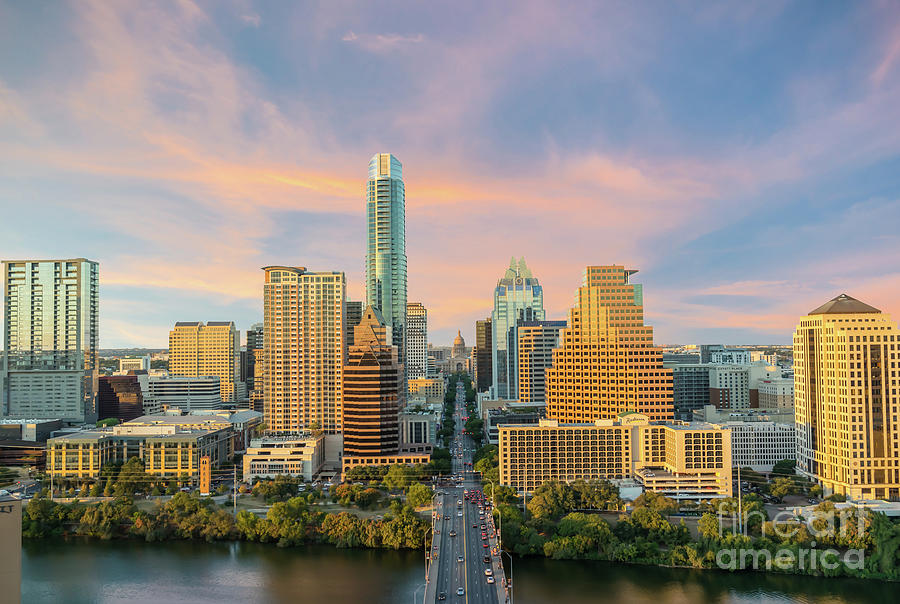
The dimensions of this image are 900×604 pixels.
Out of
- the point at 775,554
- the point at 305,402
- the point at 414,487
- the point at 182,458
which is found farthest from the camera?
the point at 305,402

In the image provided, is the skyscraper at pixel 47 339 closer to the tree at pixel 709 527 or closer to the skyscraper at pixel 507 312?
the skyscraper at pixel 507 312

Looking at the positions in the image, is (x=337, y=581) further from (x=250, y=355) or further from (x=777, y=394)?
(x=250, y=355)

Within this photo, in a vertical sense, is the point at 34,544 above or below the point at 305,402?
below

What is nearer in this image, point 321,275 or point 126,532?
point 126,532

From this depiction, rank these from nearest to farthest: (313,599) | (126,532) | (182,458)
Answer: (313,599)
(126,532)
(182,458)

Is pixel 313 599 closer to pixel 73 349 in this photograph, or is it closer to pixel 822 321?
pixel 822 321

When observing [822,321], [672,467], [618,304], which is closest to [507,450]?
[672,467]
